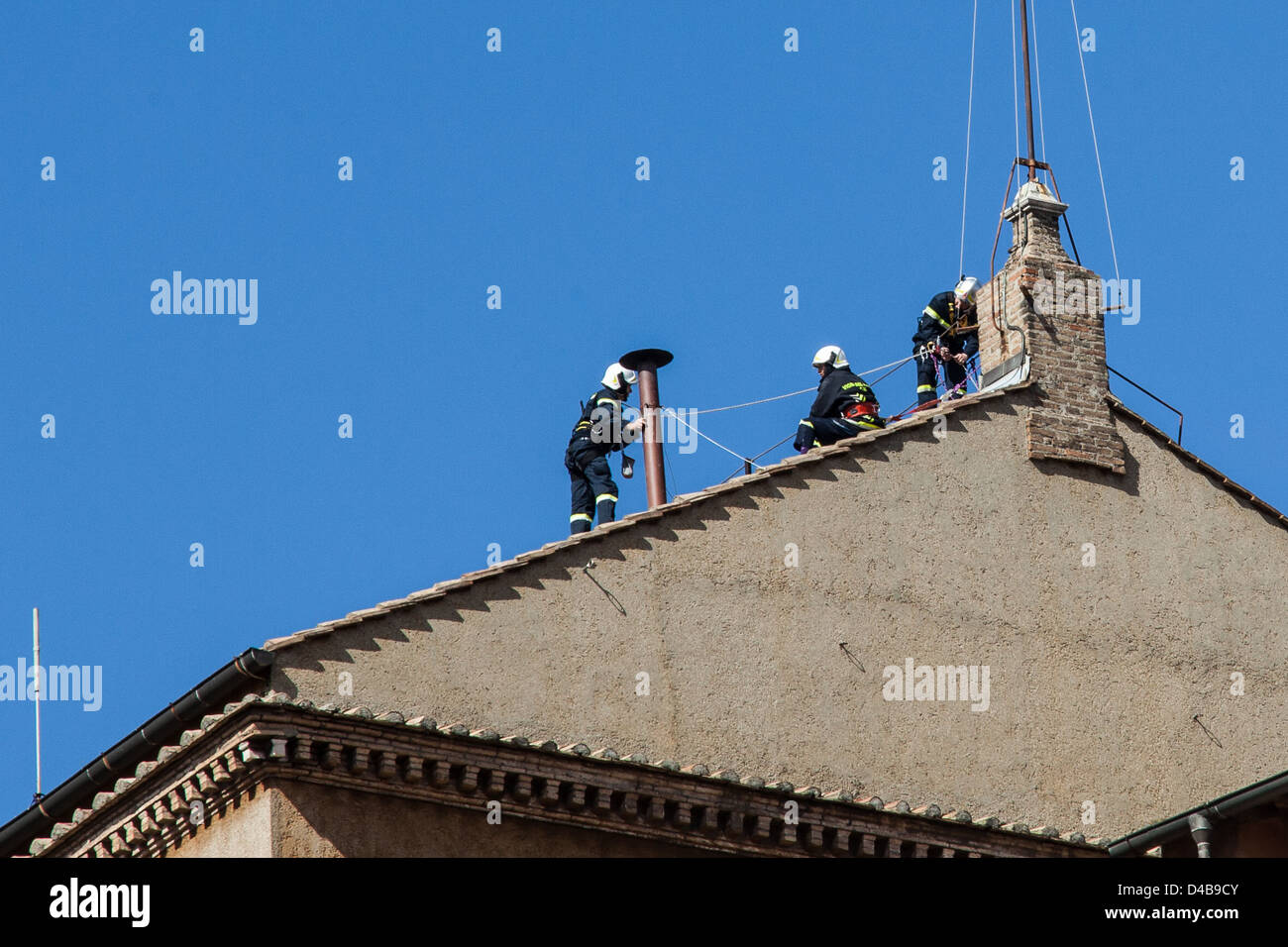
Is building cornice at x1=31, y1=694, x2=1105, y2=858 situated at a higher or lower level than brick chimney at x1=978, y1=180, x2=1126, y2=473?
lower

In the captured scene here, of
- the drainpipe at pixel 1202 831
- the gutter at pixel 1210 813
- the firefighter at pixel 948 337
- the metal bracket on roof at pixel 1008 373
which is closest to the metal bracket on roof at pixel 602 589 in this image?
the gutter at pixel 1210 813

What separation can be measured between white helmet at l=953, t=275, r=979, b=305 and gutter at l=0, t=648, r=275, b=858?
35.9 feet

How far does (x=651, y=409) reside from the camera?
2978 cm

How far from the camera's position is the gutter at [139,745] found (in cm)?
2034

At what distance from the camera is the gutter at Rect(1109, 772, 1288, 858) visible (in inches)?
822

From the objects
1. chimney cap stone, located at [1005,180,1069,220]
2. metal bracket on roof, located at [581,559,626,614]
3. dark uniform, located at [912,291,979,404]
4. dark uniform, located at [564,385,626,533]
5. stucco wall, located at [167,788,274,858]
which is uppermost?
chimney cap stone, located at [1005,180,1069,220]

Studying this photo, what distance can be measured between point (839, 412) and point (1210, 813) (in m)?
7.18

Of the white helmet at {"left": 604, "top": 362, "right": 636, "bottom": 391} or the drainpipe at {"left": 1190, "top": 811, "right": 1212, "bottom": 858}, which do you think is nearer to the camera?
the drainpipe at {"left": 1190, "top": 811, "right": 1212, "bottom": 858}

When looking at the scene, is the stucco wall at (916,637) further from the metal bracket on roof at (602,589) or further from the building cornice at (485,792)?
the building cornice at (485,792)

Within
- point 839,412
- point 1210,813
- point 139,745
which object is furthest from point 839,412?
point 139,745

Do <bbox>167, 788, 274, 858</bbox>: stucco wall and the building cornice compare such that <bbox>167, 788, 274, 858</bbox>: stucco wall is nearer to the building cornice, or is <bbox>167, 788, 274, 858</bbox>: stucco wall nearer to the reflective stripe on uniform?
the building cornice

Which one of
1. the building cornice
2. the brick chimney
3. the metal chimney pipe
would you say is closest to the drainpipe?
the building cornice

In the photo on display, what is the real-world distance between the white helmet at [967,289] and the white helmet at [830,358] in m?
1.72

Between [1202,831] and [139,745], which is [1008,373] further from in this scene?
[139,745]
